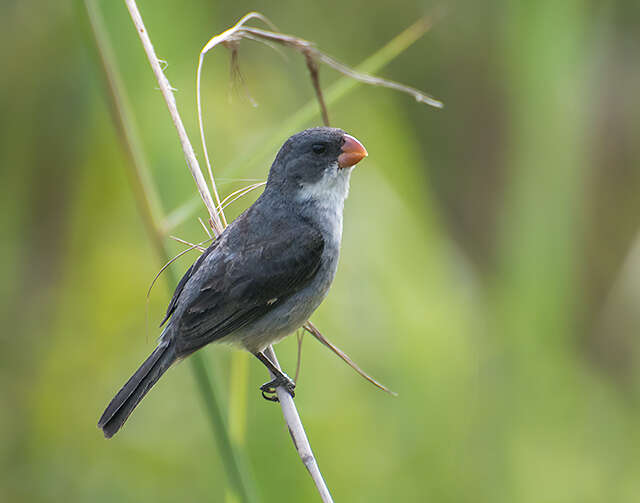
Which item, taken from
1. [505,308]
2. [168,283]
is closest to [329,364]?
[505,308]

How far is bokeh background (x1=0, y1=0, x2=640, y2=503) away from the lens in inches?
121

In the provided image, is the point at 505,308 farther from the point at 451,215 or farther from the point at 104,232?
the point at 451,215

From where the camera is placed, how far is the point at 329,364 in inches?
134

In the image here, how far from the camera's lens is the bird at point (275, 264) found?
272 cm

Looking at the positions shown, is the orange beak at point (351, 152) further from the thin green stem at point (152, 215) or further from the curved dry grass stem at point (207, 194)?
the thin green stem at point (152, 215)

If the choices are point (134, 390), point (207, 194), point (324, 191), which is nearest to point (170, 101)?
point (207, 194)

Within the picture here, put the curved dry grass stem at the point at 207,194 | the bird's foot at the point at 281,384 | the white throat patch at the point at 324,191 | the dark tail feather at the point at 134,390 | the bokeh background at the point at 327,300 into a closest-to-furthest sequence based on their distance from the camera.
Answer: the curved dry grass stem at the point at 207,194 < the dark tail feather at the point at 134,390 < the bird's foot at the point at 281,384 < the white throat patch at the point at 324,191 < the bokeh background at the point at 327,300

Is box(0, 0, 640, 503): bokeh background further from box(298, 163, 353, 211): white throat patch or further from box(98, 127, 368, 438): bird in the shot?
box(298, 163, 353, 211): white throat patch

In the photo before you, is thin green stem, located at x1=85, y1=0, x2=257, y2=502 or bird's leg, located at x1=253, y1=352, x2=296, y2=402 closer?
thin green stem, located at x1=85, y1=0, x2=257, y2=502

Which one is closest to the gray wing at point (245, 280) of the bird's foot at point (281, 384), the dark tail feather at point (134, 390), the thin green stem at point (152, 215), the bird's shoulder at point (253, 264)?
the bird's shoulder at point (253, 264)

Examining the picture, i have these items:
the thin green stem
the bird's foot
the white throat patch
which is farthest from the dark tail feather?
the white throat patch

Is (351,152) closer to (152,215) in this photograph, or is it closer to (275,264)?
(275,264)

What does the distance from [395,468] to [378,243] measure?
1011mm

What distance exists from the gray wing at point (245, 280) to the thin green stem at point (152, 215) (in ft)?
1.24
